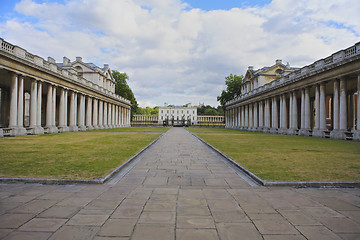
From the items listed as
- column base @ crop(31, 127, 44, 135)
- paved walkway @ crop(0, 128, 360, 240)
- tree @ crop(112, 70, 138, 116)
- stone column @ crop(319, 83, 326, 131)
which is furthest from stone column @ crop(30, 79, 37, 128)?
tree @ crop(112, 70, 138, 116)

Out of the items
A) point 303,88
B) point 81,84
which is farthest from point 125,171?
point 81,84

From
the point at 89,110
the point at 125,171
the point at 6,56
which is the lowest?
the point at 125,171

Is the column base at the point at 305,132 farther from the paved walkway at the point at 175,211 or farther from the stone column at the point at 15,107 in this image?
the stone column at the point at 15,107

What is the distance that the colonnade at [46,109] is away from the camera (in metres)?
22.7

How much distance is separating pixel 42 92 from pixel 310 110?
4710cm

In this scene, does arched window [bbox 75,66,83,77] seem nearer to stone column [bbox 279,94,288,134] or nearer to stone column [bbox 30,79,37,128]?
stone column [bbox 30,79,37,128]

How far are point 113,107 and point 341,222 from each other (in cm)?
5859

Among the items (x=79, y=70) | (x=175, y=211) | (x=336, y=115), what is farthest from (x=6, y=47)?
(x=336, y=115)

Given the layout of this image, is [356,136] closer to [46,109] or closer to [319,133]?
[319,133]

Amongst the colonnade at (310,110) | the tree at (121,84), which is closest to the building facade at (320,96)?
the colonnade at (310,110)

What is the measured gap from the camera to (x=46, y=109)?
29.8 meters

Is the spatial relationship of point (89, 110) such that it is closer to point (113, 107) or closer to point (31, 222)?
point (113, 107)

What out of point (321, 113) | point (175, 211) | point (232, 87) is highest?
point (232, 87)

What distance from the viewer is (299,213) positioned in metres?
4.07
